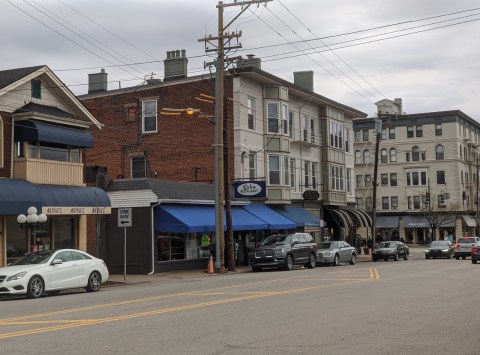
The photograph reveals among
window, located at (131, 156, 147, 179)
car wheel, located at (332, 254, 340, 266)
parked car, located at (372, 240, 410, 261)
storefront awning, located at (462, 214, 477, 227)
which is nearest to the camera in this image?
car wheel, located at (332, 254, 340, 266)

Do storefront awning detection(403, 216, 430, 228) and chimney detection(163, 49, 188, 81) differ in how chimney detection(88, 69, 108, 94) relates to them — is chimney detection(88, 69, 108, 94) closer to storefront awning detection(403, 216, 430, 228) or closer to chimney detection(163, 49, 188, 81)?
chimney detection(163, 49, 188, 81)

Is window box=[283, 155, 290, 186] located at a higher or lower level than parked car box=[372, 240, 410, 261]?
higher

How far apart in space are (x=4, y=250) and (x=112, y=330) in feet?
48.5

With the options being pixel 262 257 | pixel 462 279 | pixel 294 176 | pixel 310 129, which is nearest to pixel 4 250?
pixel 262 257

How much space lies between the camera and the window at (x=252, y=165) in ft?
128

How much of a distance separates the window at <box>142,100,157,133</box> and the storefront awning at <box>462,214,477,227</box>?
177ft

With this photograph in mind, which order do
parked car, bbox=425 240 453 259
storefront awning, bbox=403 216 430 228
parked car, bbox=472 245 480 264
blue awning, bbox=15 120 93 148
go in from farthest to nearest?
storefront awning, bbox=403 216 430 228, parked car, bbox=425 240 453 259, parked car, bbox=472 245 480 264, blue awning, bbox=15 120 93 148

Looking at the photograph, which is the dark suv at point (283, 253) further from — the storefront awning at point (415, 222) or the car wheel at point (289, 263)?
the storefront awning at point (415, 222)

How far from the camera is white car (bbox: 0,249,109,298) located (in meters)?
17.8

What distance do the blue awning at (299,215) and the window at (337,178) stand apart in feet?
20.6

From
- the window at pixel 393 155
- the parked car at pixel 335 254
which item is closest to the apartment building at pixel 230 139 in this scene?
the parked car at pixel 335 254

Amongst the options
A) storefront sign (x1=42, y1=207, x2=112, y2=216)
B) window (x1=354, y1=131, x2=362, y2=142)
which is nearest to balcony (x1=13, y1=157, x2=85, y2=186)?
storefront sign (x1=42, y1=207, x2=112, y2=216)

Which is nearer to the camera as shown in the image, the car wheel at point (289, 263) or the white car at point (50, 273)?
the white car at point (50, 273)

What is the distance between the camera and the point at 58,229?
27031mm
